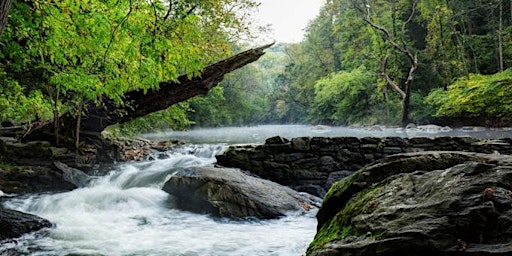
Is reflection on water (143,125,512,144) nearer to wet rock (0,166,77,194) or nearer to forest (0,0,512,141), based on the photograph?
forest (0,0,512,141)

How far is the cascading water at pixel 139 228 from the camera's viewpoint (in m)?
5.96

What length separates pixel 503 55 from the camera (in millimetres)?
26828

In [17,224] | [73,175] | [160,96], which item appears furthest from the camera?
[160,96]

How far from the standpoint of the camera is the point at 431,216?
107 inches

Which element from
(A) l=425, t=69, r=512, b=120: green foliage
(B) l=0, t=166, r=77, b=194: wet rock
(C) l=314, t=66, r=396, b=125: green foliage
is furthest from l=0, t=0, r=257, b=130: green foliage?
(C) l=314, t=66, r=396, b=125: green foliage

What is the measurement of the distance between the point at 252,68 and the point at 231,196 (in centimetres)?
5106

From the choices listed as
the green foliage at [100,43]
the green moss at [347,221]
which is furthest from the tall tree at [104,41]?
the green moss at [347,221]

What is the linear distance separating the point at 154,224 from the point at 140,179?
11.0ft

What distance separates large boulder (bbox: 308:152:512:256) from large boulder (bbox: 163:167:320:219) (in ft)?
12.8

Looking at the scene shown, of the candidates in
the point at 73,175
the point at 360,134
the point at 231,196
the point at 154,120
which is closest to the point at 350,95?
the point at 360,134

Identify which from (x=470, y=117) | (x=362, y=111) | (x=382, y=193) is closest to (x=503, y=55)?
(x=470, y=117)

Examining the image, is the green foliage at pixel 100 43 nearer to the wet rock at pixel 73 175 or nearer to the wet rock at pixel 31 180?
the wet rock at pixel 31 180

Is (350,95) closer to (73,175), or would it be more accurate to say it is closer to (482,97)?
(482,97)

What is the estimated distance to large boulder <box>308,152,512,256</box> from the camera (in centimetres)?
243
